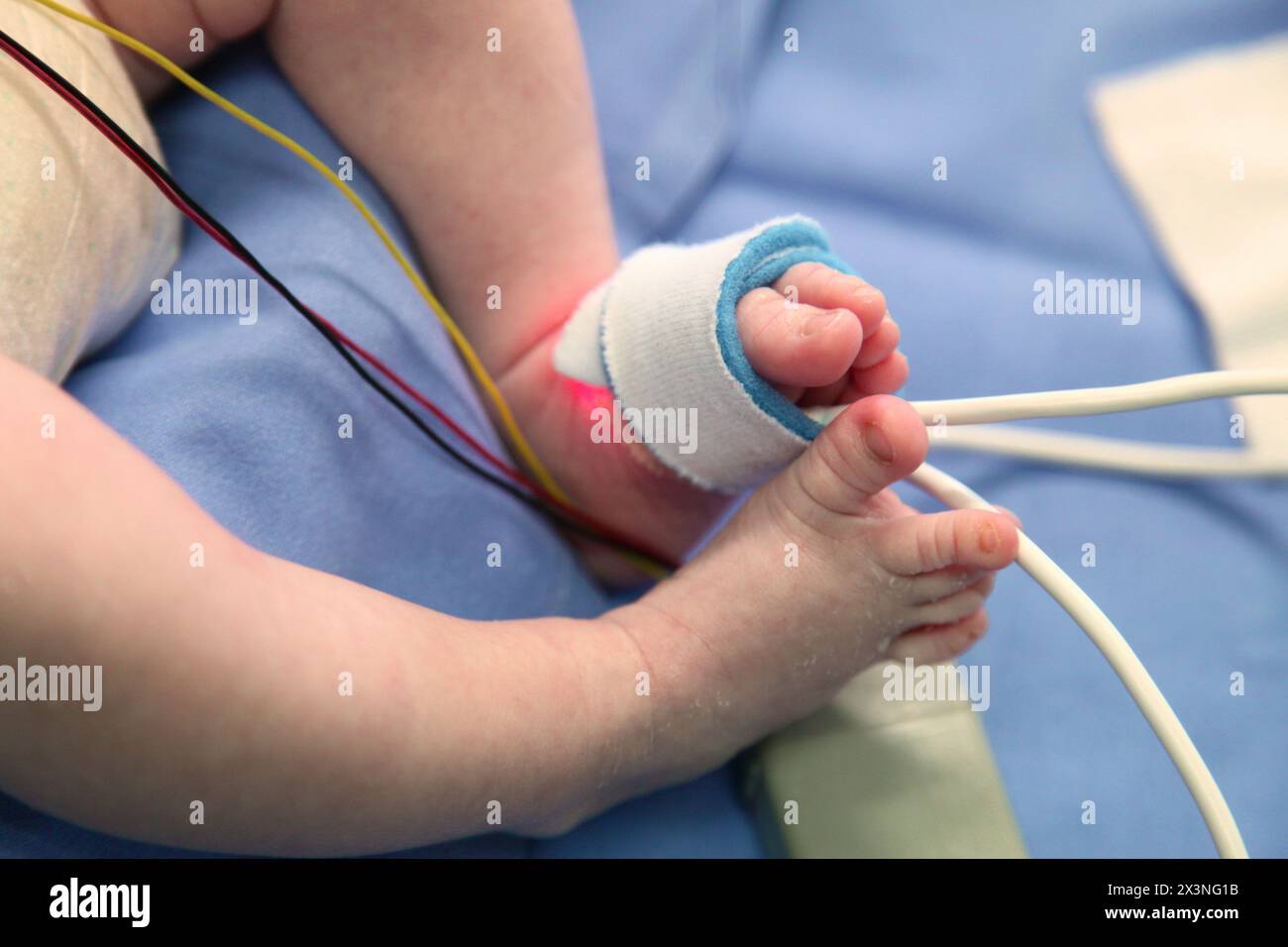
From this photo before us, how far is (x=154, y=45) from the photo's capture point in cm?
71

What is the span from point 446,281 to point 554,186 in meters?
0.11

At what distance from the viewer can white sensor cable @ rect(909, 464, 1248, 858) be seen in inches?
23.3

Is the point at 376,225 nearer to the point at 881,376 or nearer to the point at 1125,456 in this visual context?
the point at 881,376

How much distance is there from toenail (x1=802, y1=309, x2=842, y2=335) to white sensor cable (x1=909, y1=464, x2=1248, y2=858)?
0.15 meters

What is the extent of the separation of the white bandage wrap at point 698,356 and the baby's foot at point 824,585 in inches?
1.3

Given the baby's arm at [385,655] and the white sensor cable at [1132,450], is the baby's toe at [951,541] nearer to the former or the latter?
the baby's arm at [385,655]

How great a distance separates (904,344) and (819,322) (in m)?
0.32

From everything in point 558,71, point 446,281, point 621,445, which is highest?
point 558,71

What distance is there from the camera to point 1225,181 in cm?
93

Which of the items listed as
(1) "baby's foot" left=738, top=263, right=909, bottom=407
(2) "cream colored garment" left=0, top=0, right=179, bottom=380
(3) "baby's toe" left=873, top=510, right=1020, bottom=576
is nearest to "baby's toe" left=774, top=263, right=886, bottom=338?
(1) "baby's foot" left=738, top=263, right=909, bottom=407
